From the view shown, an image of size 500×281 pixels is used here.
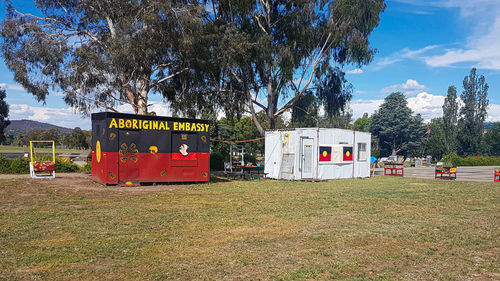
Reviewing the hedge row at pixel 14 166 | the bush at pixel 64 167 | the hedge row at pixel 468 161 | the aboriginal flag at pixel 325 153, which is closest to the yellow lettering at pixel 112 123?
the bush at pixel 64 167

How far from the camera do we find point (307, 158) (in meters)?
20.6

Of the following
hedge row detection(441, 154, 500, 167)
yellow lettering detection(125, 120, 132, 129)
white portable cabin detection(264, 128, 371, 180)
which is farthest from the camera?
hedge row detection(441, 154, 500, 167)

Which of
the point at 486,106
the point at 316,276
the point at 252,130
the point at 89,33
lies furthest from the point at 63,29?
the point at 486,106

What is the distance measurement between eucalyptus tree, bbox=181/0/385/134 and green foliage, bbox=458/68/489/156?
4238 cm

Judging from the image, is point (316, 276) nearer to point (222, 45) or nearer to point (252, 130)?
point (222, 45)

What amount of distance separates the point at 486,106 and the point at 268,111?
168ft

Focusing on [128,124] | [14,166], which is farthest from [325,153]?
[14,166]

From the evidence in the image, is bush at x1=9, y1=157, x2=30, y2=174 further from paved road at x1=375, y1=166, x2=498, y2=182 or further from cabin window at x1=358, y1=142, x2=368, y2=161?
paved road at x1=375, y1=166, x2=498, y2=182

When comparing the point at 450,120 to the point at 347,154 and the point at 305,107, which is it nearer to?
the point at 305,107

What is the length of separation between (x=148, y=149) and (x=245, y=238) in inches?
416

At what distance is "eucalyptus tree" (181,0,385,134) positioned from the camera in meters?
25.6

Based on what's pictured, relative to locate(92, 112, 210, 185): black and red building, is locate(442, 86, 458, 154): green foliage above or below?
above

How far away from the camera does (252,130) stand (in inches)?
2188

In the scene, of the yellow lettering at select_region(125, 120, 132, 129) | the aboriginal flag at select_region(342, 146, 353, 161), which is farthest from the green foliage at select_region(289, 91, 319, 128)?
the yellow lettering at select_region(125, 120, 132, 129)
